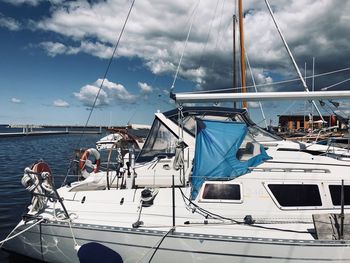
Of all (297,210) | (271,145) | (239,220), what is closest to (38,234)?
(239,220)

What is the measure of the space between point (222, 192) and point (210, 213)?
556 mm

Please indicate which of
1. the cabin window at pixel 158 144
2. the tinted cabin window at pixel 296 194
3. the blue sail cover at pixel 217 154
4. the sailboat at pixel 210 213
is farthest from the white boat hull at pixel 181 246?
the cabin window at pixel 158 144

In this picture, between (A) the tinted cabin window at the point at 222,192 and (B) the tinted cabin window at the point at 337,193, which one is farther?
(A) the tinted cabin window at the point at 222,192

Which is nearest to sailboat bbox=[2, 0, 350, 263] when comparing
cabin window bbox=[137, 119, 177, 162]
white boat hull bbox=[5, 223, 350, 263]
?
white boat hull bbox=[5, 223, 350, 263]

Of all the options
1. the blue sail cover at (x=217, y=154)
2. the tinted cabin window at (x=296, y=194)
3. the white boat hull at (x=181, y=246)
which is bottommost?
the white boat hull at (x=181, y=246)

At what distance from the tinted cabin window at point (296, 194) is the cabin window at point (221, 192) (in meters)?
0.74

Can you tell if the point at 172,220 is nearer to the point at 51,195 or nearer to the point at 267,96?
the point at 51,195

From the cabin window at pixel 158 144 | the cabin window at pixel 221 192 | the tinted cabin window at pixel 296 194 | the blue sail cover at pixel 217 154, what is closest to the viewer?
the tinted cabin window at pixel 296 194

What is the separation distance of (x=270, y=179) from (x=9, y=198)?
33.9ft

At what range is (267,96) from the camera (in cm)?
748

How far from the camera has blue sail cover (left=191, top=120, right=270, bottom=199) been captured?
22.3 feet

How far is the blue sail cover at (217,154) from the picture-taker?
6.81 m

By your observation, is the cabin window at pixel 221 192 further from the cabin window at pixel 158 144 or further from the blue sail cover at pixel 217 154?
the cabin window at pixel 158 144

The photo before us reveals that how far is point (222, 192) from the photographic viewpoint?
662cm
